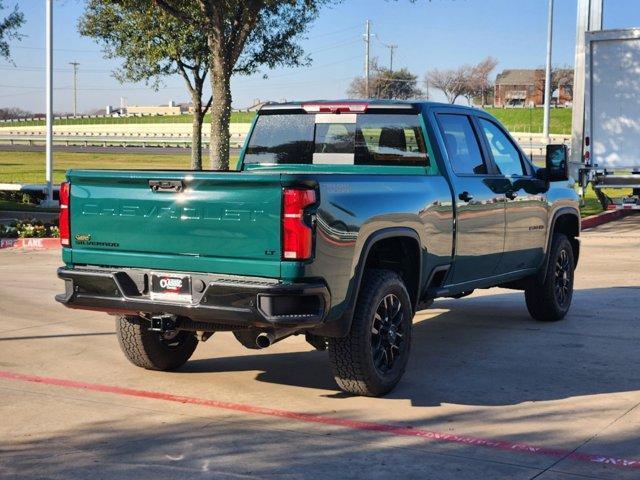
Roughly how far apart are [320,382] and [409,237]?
1.25 meters

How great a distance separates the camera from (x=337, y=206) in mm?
6156

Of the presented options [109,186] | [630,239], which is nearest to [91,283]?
[109,186]

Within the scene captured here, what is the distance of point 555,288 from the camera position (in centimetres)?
974

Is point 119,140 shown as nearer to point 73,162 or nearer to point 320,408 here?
point 73,162

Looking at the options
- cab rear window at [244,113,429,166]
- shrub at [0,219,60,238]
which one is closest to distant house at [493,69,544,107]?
shrub at [0,219,60,238]

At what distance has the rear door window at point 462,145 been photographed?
788cm

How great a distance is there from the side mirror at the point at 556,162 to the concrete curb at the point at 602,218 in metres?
11.7

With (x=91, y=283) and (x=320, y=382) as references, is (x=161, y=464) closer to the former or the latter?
(x=91, y=283)

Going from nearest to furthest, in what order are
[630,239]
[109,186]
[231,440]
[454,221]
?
1. [231,440]
2. [109,186]
3. [454,221]
4. [630,239]

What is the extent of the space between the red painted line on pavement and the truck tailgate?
3.20 ft

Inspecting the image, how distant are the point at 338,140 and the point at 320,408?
2391mm

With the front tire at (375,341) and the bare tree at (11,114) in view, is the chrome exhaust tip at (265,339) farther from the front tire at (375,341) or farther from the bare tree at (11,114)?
the bare tree at (11,114)

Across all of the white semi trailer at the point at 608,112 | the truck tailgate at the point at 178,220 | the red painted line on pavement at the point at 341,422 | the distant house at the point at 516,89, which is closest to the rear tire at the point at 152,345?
the red painted line on pavement at the point at 341,422

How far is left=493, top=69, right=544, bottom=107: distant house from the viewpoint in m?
147
